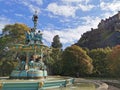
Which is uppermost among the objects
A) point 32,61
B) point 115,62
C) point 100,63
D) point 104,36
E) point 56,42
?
point 104,36

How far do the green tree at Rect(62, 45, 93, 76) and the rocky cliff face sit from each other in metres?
71.2

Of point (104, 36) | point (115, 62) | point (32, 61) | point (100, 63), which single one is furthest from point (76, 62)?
point (104, 36)

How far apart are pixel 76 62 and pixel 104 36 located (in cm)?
9115

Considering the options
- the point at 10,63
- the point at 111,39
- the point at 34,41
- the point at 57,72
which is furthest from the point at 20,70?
the point at 111,39

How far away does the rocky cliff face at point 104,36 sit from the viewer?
144 m

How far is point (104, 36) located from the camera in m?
158

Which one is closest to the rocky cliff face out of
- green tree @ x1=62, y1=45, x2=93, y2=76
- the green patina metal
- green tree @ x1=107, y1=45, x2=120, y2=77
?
green tree @ x1=107, y1=45, x2=120, y2=77

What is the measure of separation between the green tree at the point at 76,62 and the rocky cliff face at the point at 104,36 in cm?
7116

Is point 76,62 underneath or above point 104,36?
underneath

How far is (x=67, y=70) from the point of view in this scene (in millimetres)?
73875

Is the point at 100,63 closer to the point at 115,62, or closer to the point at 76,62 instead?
the point at 76,62

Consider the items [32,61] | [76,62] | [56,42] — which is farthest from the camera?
[56,42]

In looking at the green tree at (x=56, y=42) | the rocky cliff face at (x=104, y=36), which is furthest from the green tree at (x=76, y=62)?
the rocky cliff face at (x=104, y=36)

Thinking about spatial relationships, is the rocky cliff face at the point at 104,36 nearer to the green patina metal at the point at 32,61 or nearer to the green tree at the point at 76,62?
the green tree at the point at 76,62
